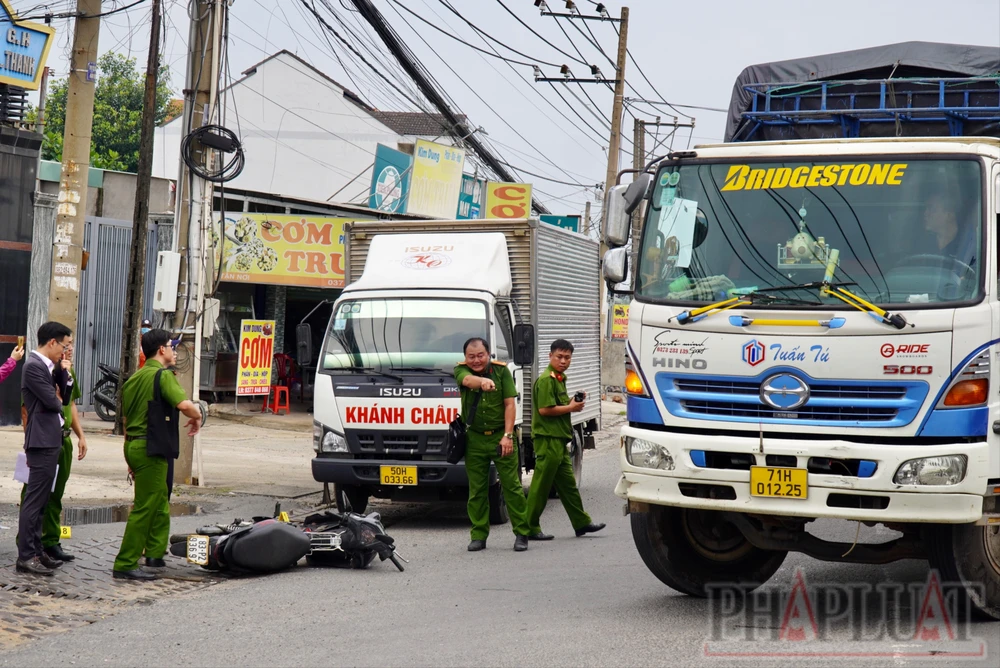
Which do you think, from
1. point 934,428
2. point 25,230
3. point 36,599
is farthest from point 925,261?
point 25,230

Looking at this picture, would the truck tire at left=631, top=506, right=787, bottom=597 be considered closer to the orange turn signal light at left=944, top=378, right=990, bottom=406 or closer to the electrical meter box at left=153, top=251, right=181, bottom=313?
the orange turn signal light at left=944, top=378, right=990, bottom=406

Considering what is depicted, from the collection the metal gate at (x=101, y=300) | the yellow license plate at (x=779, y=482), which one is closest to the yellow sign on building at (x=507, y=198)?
the metal gate at (x=101, y=300)

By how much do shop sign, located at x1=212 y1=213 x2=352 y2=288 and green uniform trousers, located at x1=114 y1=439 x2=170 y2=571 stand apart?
14776 mm

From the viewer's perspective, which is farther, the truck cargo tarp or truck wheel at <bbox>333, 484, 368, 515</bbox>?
truck wheel at <bbox>333, 484, 368, 515</bbox>

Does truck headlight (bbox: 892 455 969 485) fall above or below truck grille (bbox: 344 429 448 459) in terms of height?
above

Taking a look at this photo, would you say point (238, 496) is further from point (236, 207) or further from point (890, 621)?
point (236, 207)

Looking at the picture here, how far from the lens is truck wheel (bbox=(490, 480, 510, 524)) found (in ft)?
37.2

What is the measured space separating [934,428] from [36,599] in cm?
574

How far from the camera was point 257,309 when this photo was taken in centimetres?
2580

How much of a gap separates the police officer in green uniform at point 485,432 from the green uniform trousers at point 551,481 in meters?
0.24

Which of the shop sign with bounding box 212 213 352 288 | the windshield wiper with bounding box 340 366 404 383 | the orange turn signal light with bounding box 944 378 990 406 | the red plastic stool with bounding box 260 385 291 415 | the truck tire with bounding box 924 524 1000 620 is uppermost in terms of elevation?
the shop sign with bounding box 212 213 352 288

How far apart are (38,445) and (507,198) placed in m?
22.5

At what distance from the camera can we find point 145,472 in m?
8.37

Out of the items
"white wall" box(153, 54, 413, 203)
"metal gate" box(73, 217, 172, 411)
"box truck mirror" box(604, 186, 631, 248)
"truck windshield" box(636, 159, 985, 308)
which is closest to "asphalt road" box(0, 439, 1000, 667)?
"truck windshield" box(636, 159, 985, 308)
